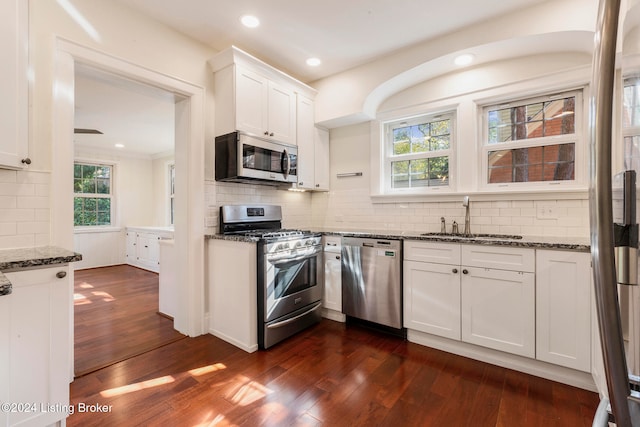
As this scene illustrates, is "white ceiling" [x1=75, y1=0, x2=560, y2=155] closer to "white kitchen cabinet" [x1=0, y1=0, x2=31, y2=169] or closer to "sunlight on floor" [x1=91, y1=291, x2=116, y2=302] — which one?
"white kitchen cabinet" [x1=0, y1=0, x2=31, y2=169]

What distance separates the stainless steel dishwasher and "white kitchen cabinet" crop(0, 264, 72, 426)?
6.99 ft

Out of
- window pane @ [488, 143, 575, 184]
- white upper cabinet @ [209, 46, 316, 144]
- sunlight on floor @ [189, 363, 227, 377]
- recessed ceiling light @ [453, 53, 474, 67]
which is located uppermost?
recessed ceiling light @ [453, 53, 474, 67]

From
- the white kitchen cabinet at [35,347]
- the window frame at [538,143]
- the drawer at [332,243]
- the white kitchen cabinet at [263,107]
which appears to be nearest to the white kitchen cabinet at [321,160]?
the white kitchen cabinet at [263,107]

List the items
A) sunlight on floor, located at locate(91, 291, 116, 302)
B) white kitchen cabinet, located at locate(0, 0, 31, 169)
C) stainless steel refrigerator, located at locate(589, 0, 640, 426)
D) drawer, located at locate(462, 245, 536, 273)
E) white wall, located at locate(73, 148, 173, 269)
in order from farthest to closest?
white wall, located at locate(73, 148, 173, 269) < sunlight on floor, located at locate(91, 291, 116, 302) < drawer, located at locate(462, 245, 536, 273) < white kitchen cabinet, located at locate(0, 0, 31, 169) < stainless steel refrigerator, located at locate(589, 0, 640, 426)

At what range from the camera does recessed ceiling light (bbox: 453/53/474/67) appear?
8.69 ft

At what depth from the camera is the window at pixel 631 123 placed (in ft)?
1.80

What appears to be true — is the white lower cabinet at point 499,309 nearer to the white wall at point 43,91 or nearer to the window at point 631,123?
the window at point 631,123

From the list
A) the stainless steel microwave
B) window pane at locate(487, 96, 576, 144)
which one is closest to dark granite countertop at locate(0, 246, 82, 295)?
the stainless steel microwave

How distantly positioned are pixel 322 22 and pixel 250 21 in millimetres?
606

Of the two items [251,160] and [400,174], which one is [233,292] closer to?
[251,160]

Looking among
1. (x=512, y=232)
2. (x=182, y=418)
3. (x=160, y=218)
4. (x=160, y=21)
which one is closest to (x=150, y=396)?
(x=182, y=418)

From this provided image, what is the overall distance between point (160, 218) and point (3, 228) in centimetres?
525

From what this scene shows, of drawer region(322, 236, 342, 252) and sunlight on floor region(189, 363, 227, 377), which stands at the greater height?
drawer region(322, 236, 342, 252)

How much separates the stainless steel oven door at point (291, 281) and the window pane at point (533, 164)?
6.22ft
